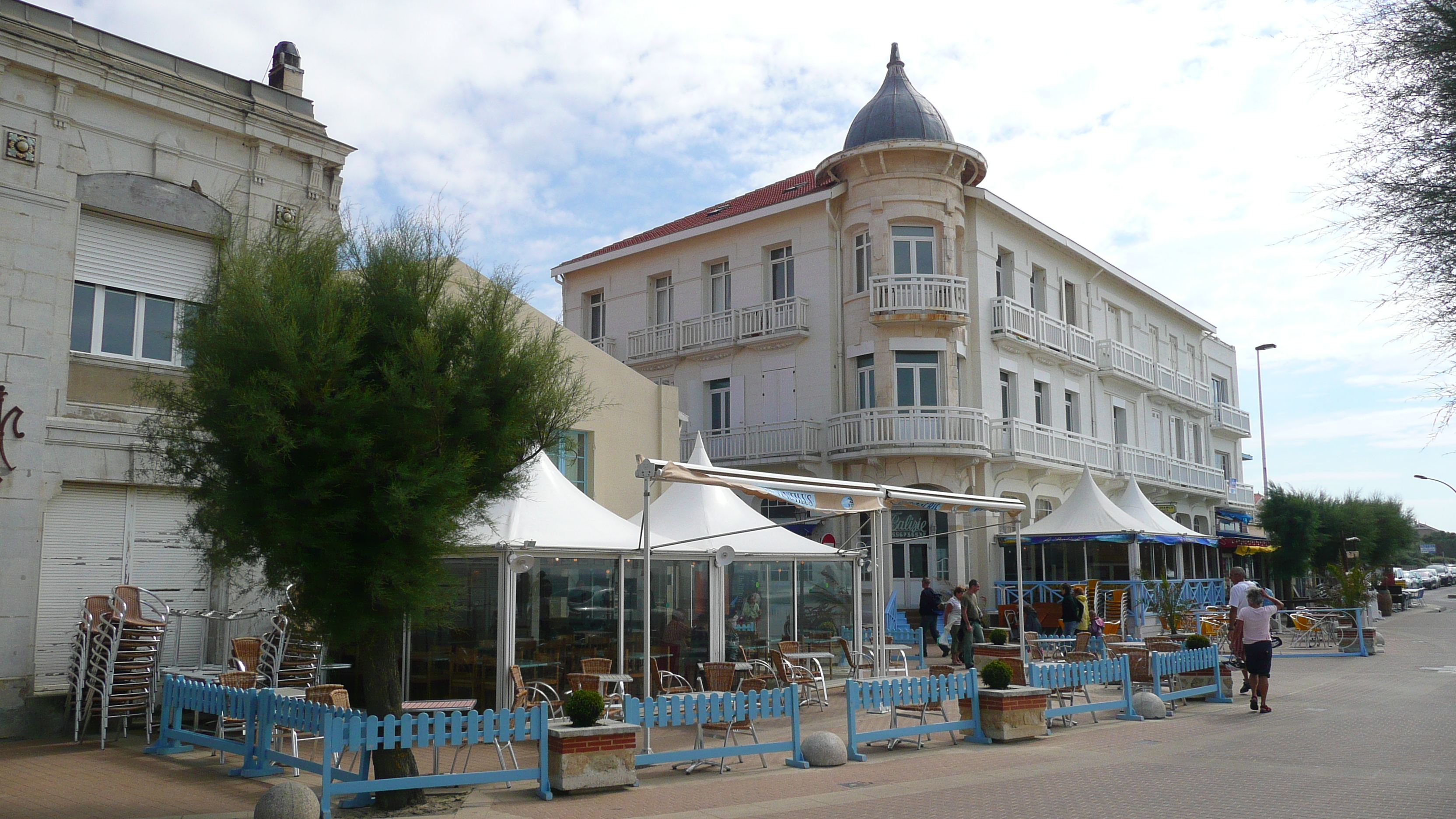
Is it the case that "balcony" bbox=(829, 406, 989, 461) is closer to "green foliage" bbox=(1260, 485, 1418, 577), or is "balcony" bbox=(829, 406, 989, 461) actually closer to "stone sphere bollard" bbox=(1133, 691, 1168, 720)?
"stone sphere bollard" bbox=(1133, 691, 1168, 720)

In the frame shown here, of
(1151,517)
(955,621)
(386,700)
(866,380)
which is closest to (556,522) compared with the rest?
(386,700)

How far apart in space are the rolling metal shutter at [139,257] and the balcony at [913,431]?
14934 mm

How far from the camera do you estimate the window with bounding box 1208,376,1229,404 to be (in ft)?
139

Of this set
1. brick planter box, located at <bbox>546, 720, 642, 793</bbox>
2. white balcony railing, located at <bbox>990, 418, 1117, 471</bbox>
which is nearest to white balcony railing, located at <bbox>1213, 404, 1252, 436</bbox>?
white balcony railing, located at <bbox>990, 418, 1117, 471</bbox>

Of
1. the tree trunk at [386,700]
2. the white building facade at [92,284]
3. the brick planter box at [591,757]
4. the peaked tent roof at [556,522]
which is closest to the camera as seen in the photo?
the tree trunk at [386,700]

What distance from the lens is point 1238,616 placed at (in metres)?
14.1

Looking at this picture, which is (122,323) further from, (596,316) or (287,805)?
(596,316)

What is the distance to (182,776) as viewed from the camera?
9.67 m

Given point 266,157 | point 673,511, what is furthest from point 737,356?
point 266,157

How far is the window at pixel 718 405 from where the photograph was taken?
2781 centimetres

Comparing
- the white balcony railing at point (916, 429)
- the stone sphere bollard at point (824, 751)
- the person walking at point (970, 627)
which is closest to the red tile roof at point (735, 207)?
the white balcony railing at point (916, 429)

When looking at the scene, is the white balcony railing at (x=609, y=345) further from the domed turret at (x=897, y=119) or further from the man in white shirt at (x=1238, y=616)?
the man in white shirt at (x=1238, y=616)

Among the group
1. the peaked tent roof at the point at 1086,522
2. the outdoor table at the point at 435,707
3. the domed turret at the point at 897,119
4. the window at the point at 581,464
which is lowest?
the outdoor table at the point at 435,707

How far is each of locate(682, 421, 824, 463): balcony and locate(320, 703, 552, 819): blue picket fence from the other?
1536cm
